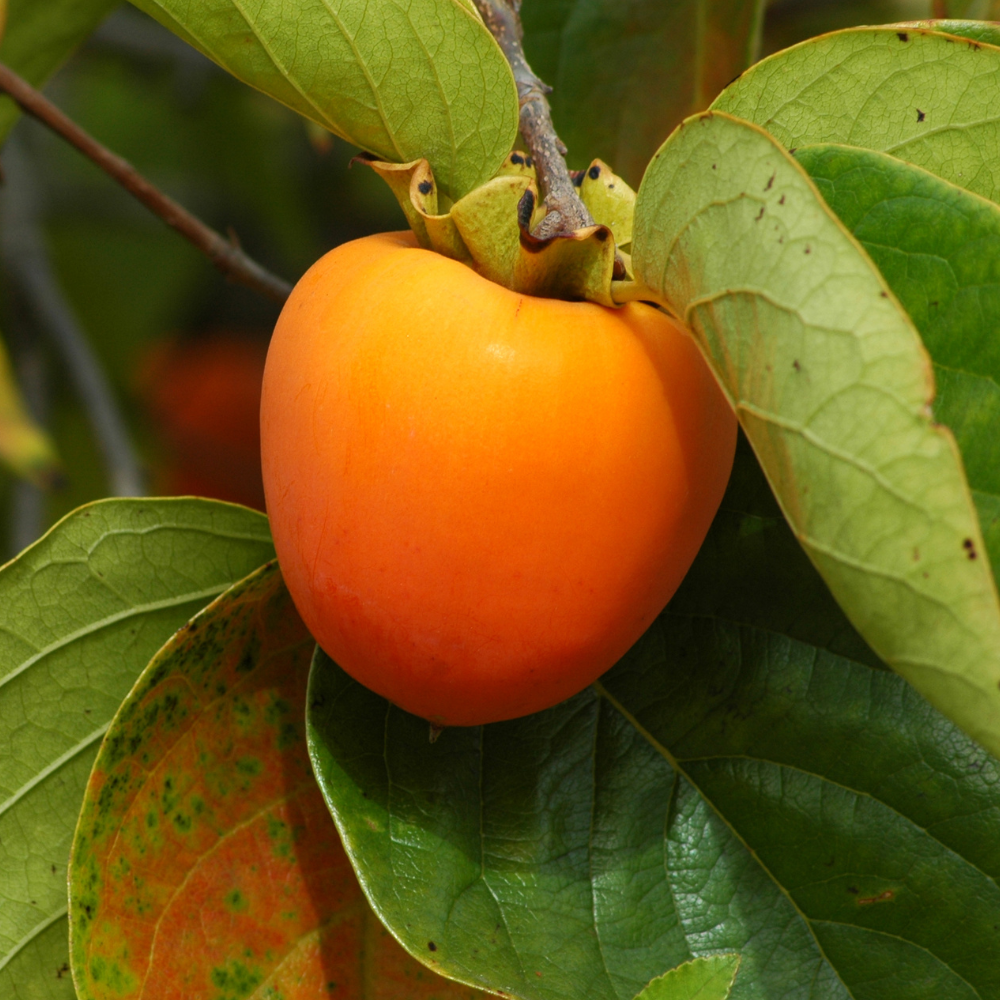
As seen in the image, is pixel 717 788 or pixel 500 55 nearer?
pixel 500 55

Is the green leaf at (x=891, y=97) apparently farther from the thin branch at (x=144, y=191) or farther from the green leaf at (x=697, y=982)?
the thin branch at (x=144, y=191)

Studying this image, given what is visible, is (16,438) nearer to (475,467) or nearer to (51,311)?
(51,311)

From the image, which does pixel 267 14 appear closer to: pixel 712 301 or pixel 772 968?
pixel 712 301

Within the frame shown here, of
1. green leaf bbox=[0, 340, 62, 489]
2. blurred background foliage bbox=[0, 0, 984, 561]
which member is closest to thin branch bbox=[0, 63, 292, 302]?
green leaf bbox=[0, 340, 62, 489]

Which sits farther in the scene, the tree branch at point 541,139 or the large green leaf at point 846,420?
the tree branch at point 541,139

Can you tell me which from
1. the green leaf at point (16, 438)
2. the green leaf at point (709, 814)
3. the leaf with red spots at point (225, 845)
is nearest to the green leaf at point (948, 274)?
the green leaf at point (709, 814)

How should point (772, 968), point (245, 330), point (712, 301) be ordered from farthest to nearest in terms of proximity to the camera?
1. point (245, 330)
2. point (772, 968)
3. point (712, 301)

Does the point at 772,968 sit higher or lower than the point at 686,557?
lower

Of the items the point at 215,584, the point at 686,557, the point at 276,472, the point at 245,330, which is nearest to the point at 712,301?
the point at 686,557
